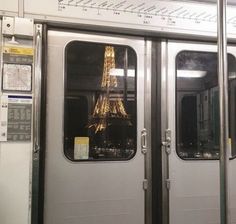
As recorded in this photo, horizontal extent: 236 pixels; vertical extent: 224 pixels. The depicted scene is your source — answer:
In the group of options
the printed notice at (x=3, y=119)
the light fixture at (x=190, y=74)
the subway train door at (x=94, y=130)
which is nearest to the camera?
the printed notice at (x=3, y=119)

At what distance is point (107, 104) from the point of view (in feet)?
7.91

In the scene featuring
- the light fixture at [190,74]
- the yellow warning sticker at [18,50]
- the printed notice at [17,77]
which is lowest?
the printed notice at [17,77]

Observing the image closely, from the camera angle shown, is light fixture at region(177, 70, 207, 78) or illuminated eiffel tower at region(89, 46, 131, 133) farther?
light fixture at region(177, 70, 207, 78)

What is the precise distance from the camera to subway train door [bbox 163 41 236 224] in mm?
2535

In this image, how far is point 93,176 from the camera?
2.36m

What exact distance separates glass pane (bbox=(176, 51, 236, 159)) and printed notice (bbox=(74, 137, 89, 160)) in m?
0.72

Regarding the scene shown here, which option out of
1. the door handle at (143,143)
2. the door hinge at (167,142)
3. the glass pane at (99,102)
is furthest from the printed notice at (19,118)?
the door hinge at (167,142)

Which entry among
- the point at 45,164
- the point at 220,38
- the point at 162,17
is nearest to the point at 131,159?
the point at 45,164

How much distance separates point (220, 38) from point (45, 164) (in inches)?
58.1

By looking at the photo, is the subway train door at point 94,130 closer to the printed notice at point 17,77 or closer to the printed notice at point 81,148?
the printed notice at point 81,148

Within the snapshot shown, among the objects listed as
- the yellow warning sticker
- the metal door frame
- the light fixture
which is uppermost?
the yellow warning sticker

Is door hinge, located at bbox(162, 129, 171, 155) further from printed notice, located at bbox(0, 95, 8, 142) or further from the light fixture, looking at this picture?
printed notice, located at bbox(0, 95, 8, 142)

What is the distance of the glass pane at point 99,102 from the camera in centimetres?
233

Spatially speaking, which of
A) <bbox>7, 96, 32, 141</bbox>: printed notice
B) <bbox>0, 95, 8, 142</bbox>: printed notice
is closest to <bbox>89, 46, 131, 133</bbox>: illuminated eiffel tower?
<bbox>7, 96, 32, 141</bbox>: printed notice
